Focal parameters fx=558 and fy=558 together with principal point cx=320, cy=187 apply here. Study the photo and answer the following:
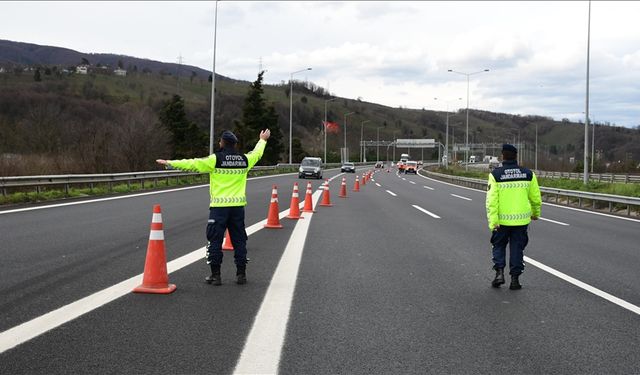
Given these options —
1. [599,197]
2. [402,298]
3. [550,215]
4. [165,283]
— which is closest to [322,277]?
[402,298]

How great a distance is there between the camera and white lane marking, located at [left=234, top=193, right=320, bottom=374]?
4004 millimetres

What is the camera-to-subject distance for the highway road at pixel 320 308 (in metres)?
4.14

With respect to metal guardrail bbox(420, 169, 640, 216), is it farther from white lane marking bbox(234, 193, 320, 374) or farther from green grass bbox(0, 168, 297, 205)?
green grass bbox(0, 168, 297, 205)

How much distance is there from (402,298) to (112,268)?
13.0ft

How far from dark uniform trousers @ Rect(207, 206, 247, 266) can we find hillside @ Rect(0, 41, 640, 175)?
2357 cm

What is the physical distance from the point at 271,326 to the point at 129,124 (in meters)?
51.9

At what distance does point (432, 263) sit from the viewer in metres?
8.38

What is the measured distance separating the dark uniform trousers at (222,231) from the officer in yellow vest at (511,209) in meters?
2.99

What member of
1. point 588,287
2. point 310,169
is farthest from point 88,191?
point 310,169

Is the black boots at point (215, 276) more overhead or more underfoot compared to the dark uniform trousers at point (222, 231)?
more underfoot

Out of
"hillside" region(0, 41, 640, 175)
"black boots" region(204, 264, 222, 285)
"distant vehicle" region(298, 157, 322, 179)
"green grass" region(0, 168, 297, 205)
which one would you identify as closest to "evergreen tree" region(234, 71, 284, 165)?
"hillside" region(0, 41, 640, 175)

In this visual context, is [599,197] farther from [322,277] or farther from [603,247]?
[322,277]

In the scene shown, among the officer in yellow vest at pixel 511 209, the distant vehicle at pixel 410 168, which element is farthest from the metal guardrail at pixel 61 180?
the distant vehicle at pixel 410 168

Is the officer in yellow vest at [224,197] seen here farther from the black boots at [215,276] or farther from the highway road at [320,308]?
the highway road at [320,308]
